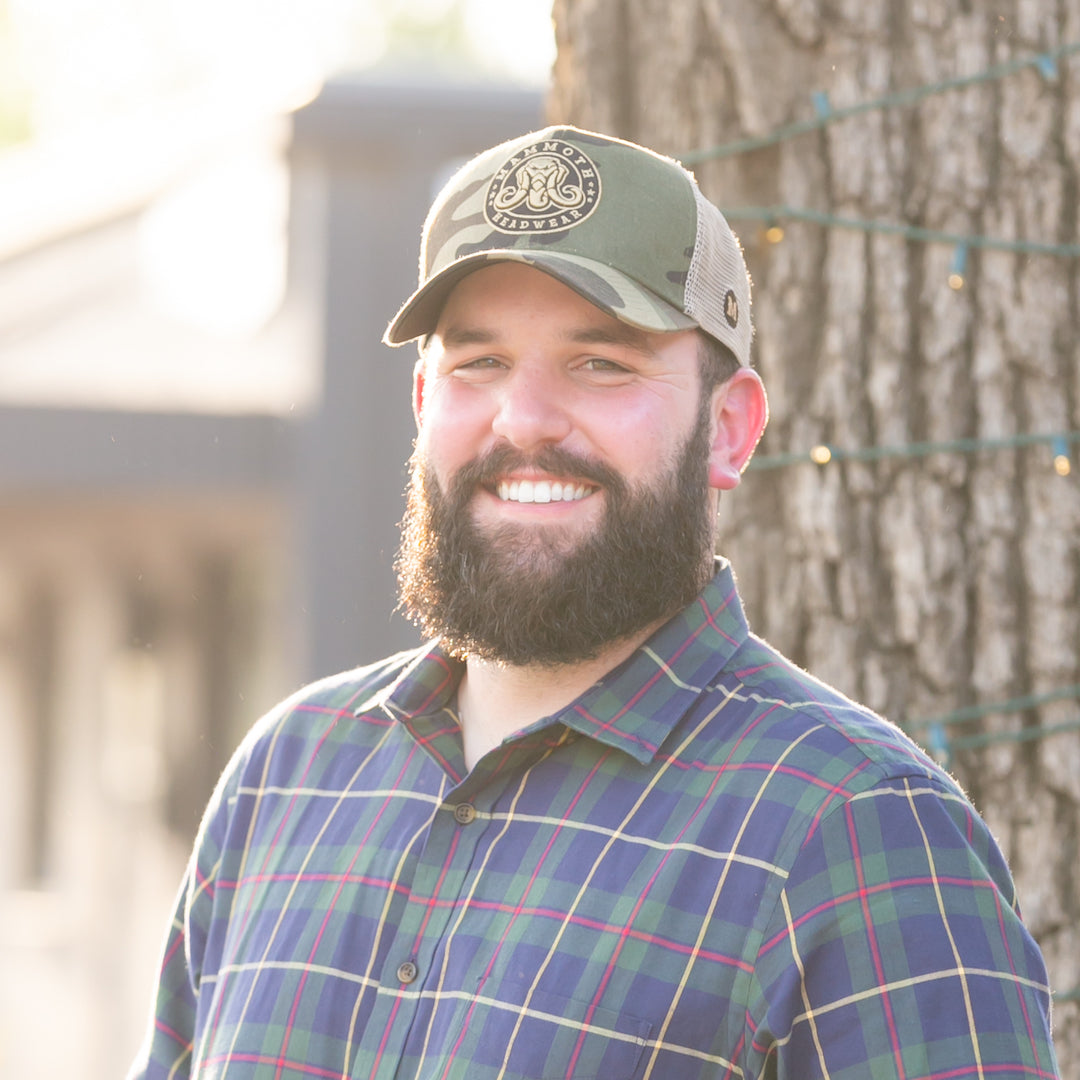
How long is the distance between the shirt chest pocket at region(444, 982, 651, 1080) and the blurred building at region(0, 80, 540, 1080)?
502 centimetres

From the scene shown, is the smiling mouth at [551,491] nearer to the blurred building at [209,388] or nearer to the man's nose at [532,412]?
the man's nose at [532,412]

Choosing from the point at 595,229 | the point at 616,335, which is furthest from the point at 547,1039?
the point at 595,229

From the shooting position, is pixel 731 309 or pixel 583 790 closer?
pixel 583 790

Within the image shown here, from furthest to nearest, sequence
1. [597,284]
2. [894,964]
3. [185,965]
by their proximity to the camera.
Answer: [185,965], [597,284], [894,964]

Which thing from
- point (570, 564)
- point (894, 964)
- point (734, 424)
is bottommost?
point (894, 964)

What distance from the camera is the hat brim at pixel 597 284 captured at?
1962 mm

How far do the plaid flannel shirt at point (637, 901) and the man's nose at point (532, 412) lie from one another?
29 centimetres

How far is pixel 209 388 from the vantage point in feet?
22.9

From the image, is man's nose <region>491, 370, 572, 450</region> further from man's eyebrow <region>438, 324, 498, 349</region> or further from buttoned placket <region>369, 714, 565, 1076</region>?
buttoned placket <region>369, 714, 565, 1076</region>

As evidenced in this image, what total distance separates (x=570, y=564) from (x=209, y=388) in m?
5.23

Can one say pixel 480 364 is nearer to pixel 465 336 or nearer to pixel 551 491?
pixel 465 336

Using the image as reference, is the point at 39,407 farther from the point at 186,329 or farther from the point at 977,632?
the point at 977,632

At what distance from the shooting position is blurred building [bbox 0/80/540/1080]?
6.85 m

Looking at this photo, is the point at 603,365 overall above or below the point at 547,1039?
above
